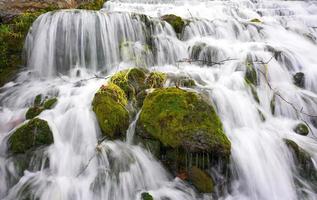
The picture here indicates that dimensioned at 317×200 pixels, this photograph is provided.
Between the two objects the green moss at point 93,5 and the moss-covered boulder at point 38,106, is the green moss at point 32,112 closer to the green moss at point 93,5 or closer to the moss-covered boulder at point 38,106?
the moss-covered boulder at point 38,106

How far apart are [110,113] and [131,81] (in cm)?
125

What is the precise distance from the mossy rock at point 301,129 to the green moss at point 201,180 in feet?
7.87

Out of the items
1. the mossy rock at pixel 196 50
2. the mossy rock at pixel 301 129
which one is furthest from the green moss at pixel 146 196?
the mossy rock at pixel 196 50

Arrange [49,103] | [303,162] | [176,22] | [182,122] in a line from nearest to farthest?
[182,122]
[303,162]
[49,103]
[176,22]

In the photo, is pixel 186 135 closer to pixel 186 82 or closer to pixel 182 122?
pixel 182 122

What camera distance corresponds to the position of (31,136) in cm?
521

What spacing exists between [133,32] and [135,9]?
409 cm

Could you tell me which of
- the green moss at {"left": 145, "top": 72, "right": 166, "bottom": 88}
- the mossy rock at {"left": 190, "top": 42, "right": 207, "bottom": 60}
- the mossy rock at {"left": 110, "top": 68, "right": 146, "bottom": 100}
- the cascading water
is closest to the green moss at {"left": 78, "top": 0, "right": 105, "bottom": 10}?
the cascading water

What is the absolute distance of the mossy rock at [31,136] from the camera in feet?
16.9

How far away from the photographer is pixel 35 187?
15.4 feet

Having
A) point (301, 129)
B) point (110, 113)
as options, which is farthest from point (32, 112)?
point (301, 129)

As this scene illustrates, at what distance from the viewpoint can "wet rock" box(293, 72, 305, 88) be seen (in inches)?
309

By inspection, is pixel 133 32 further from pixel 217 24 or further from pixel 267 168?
pixel 267 168

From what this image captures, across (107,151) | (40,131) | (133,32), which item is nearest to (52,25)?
(133,32)
